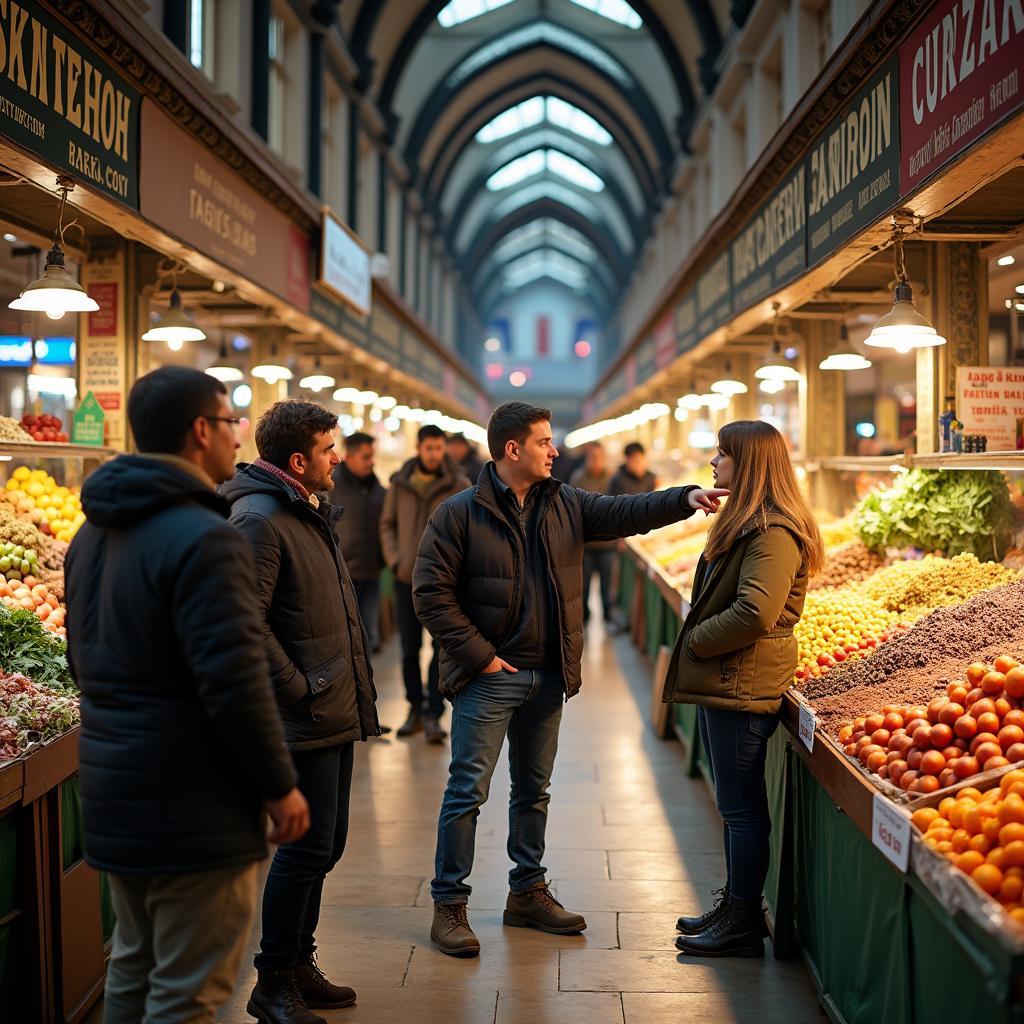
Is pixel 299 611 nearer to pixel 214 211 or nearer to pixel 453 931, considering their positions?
pixel 453 931

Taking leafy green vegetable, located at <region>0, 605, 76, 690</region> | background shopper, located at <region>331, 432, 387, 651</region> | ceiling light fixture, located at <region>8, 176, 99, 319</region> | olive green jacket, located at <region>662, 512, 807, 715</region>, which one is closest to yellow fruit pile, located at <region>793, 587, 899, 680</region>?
olive green jacket, located at <region>662, 512, 807, 715</region>

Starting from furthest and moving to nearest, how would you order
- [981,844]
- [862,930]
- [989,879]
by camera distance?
1. [862,930]
2. [981,844]
3. [989,879]

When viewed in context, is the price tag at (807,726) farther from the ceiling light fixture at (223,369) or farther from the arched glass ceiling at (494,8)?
the arched glass ceiling at (494,8)

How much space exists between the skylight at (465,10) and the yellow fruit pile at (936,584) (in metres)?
19.3

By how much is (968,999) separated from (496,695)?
6.24 ft

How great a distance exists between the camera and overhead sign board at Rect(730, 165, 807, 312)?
6.35m

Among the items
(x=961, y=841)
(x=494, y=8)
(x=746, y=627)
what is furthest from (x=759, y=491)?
(x=494, y=8)

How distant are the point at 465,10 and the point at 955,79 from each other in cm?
2057

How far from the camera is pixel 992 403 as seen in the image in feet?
18.5

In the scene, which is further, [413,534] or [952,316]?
[413,534]

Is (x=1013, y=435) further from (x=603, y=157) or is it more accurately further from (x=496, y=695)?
(x=603, y=157)

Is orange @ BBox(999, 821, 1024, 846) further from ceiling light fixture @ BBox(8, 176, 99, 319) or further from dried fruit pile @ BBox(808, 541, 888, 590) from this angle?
ceiling light fixture @ BBox(8, 176, 99, 319)

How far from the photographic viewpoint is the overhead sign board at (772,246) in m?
6.35

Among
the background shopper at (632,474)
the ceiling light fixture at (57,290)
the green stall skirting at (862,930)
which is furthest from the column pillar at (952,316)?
the background shopper at (632,474)
